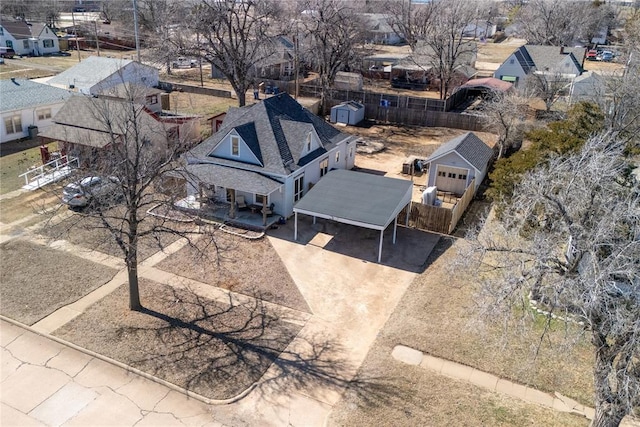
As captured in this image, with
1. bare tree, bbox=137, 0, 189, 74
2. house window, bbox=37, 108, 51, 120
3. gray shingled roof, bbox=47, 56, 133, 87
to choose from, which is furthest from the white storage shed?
house window, bbox=37, 108, 51, 120

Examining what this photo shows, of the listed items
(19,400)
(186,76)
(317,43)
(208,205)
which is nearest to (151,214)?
(208,205)

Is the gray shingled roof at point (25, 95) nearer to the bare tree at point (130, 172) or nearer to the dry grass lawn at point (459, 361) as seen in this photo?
the bare tree at point (130, 172)

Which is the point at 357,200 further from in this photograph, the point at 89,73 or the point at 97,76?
the point at 89,73

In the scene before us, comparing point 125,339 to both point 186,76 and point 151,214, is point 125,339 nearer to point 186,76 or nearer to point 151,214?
point 151,214

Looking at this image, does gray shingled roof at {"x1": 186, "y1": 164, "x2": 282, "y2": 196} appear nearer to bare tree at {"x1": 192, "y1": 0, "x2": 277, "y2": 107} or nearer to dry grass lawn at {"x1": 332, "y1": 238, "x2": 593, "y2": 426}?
dry grass lawn at {"x1": 332, "y1": 238, "x2": 593, "y2": 426}

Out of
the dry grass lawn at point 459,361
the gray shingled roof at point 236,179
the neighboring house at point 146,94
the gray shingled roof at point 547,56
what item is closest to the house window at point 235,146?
the gray shingled roof at point 236,179

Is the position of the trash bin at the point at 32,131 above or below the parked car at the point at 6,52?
below
